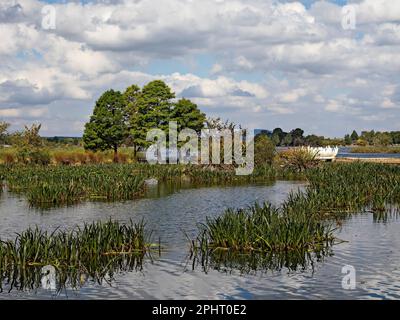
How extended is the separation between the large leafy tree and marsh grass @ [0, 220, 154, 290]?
46.7 metres

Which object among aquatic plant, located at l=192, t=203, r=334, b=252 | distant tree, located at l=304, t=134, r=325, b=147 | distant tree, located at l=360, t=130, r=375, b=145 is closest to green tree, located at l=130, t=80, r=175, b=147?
aquatic plant, located at l=192, t=203, r=334, b=252

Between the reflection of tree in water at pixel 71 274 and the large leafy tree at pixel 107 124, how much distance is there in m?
47.4

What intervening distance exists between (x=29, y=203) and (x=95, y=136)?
114 feet

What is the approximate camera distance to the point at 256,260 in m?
14.7

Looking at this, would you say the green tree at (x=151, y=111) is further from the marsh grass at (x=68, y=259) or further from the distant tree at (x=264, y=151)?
the marsh grass at (x=68, y=259)

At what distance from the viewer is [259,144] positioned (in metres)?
52.1

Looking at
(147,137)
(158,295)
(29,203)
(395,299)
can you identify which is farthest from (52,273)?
(147,137)

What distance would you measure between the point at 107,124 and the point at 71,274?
163ft

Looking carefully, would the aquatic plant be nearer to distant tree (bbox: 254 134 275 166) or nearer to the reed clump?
the reed clump

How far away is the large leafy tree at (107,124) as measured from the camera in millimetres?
61438

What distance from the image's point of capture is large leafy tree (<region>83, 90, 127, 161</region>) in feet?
202

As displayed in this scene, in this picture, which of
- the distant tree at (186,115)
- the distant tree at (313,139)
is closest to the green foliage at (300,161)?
the distant tree at (186,115)
